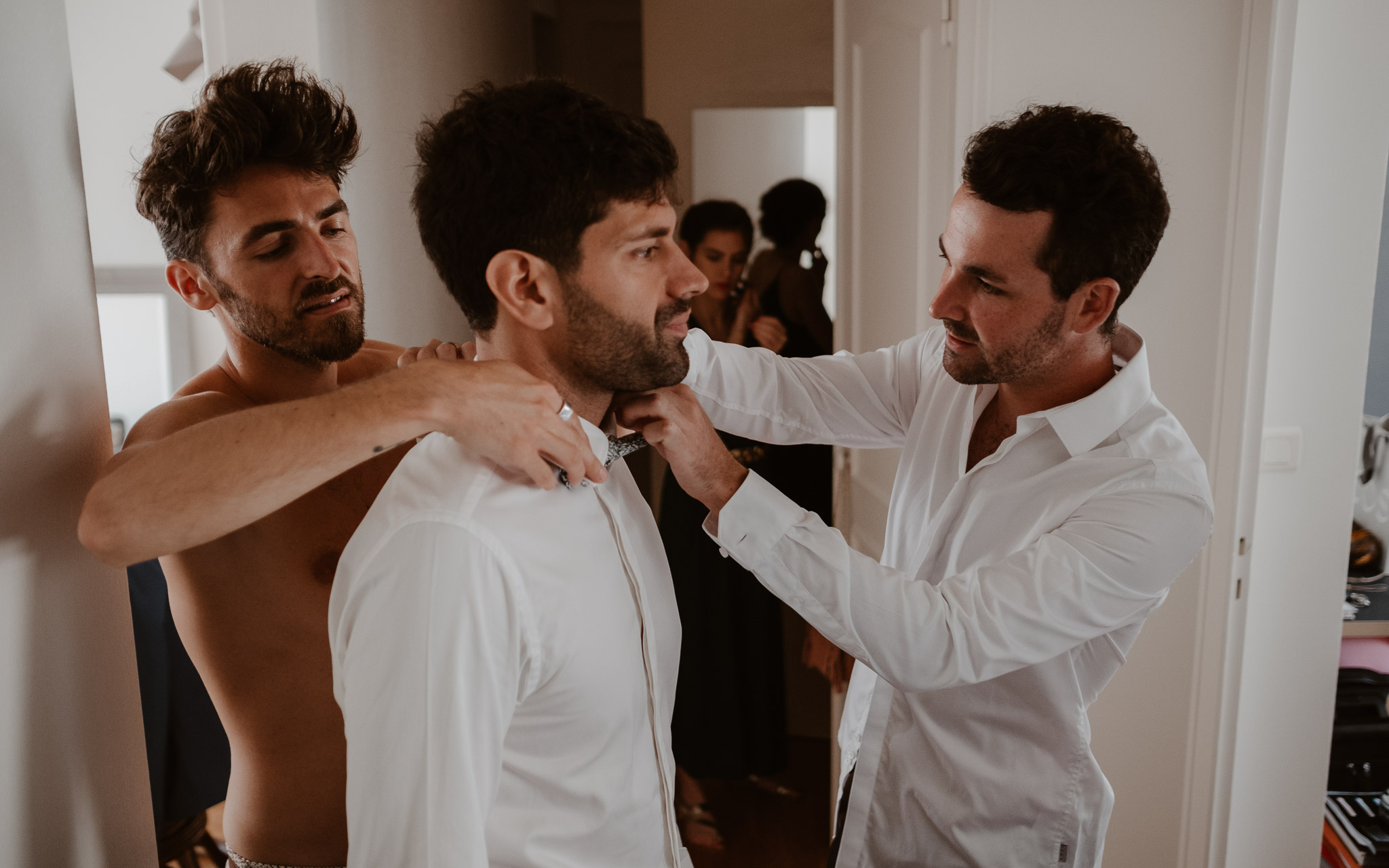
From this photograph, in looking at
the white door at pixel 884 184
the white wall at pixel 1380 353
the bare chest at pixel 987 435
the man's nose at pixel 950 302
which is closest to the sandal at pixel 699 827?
the white door at pixel 884 184

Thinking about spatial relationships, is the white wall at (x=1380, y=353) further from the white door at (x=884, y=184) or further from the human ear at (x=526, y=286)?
the human ear at (x=526, y=286)

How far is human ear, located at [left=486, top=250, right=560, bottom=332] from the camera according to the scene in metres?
0.99

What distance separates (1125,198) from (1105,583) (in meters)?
0.54

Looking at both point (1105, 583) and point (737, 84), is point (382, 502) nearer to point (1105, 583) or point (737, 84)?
point (1105, 583)

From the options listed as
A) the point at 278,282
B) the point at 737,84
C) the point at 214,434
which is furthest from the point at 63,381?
the point at 737,84

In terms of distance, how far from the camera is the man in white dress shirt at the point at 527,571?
0.82 metres

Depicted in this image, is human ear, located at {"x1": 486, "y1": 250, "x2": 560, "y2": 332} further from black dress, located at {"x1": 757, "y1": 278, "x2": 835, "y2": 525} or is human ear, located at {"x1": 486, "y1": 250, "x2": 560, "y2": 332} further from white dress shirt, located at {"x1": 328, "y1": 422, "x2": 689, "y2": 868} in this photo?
black dress, located at {"x1": 757, "y1": 278, "x2": 835, "y2": 525}

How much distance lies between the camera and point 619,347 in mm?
1043

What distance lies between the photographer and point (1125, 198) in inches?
50.6

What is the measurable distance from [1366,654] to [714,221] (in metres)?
2.33

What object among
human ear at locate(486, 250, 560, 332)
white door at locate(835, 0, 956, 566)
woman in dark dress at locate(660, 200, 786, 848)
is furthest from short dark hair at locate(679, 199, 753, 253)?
human ear at locate(486, 250, 560, 332)

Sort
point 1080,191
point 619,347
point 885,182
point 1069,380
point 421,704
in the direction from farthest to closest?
point 885,182, point 1069,380, point 1080,191, point 619,347, point 421,704

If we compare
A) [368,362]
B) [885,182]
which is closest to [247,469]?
[368,362]

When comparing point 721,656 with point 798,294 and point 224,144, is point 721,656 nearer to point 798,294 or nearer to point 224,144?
point 798,294
